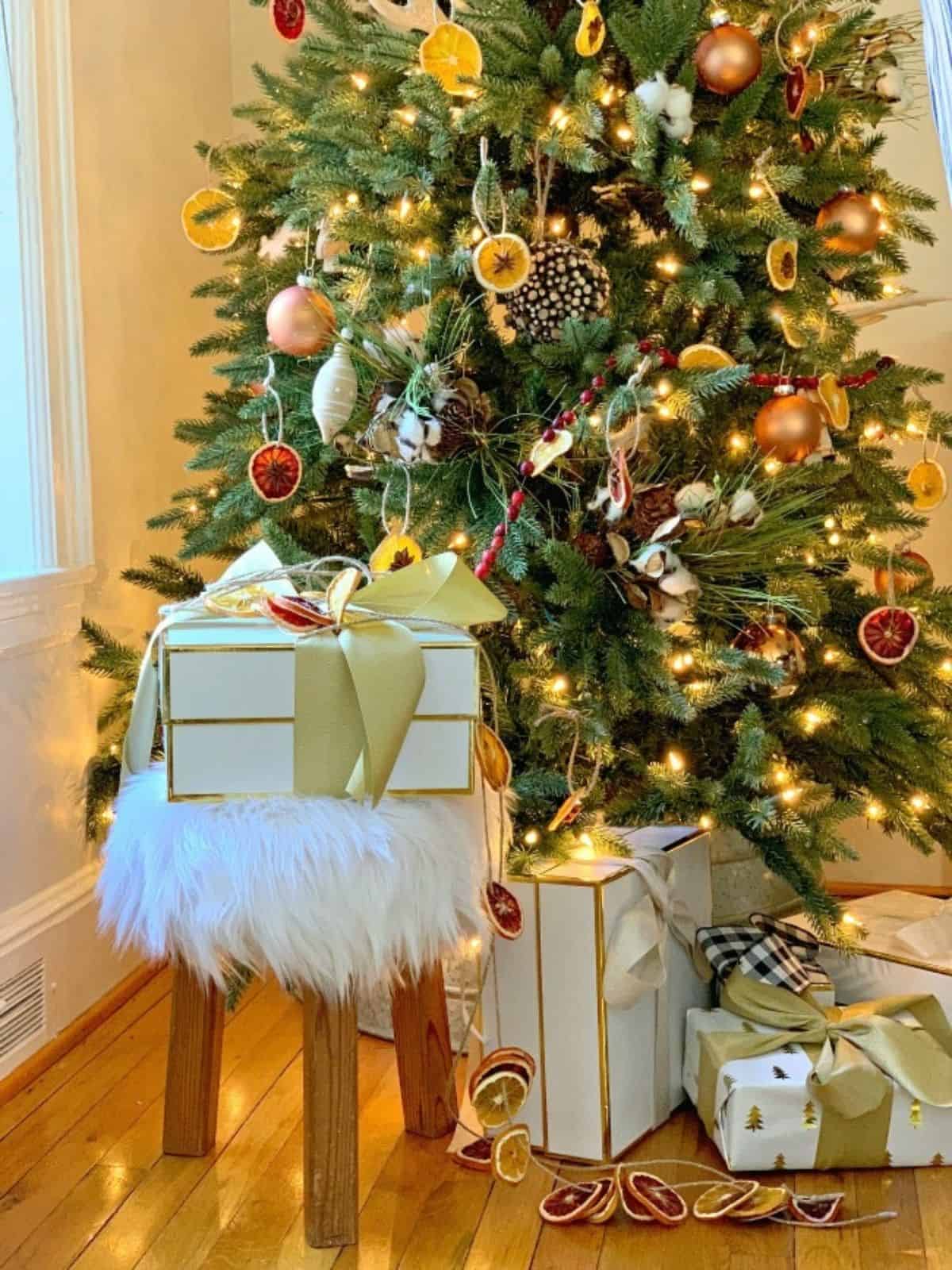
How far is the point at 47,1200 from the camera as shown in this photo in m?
1.51

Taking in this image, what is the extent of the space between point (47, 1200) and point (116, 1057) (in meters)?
0.41

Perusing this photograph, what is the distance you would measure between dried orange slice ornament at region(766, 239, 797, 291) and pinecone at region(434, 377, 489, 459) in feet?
1.32

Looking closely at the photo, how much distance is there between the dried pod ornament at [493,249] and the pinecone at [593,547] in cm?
33

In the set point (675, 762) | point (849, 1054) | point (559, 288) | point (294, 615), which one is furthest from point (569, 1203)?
point (559, 288)

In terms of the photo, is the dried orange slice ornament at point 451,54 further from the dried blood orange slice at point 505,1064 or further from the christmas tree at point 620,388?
the dried blood orange slice at point 505,1064

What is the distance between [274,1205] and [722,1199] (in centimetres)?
50

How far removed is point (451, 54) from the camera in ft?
5.37

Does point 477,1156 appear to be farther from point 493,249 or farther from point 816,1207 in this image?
point 493,249

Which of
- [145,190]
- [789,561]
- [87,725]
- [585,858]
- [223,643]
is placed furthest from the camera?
[145,190]

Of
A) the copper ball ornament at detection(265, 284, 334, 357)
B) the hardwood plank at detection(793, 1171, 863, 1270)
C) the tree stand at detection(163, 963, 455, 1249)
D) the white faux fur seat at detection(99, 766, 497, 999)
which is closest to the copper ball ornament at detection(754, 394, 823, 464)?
the copper ball ornament at detection(265, 284, 334, 357)

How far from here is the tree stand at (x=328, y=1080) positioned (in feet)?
4.53

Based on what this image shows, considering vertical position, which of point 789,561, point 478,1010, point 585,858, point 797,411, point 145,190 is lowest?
point 478,1010

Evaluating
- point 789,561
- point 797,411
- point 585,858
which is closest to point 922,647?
point 789,561

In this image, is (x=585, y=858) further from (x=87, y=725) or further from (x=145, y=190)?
(x=145, y=190)
